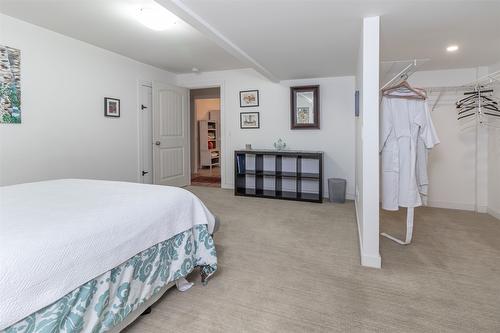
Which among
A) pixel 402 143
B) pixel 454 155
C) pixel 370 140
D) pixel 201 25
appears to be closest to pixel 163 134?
pixel 201 25

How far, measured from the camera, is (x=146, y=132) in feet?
15.1

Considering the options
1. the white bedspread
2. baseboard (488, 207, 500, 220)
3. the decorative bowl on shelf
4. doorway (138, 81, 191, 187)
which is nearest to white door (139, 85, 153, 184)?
doorway (138, 81, 191, 187)

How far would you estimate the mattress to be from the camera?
104cm

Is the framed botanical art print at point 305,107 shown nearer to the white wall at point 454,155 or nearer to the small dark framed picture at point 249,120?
the small dark framed picture at point 249,120

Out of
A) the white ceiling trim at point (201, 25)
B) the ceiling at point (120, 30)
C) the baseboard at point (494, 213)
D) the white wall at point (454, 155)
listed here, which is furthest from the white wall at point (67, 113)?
the baseboard at point (494, 213)

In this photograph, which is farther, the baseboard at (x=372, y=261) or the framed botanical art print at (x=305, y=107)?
the framed botanical art print at (x=305, y=107)

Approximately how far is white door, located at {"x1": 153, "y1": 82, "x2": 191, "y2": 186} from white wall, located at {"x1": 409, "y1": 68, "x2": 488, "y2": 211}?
4.03 m

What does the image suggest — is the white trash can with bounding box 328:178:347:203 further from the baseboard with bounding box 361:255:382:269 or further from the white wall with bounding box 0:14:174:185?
the white wall with bounding box 0:14:174:185

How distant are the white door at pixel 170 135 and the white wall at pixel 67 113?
433mm

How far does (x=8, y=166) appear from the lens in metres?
2.79

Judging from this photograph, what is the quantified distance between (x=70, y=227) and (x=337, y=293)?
1.61m

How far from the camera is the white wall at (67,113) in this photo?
114 inches

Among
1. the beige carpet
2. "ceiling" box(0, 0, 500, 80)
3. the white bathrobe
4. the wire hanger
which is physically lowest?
the beige carpet

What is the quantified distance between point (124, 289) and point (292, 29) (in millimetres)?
2457
